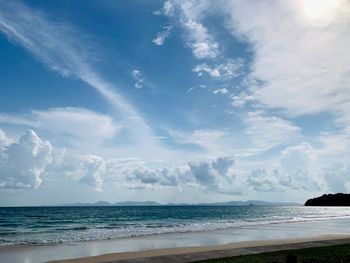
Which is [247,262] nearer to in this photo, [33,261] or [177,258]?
[177,258]

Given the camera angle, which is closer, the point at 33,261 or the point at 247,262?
the point at 247,262

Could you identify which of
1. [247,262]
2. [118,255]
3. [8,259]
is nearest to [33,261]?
[8,259]

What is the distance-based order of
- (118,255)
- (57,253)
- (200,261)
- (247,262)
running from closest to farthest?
(247,262) < (200,261) < (118,255) < (57,253)

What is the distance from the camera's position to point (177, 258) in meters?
15.6

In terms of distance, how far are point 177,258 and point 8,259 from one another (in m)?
10.9

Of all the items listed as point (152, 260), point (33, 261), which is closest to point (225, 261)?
point (152, 260)

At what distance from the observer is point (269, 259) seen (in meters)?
14.0

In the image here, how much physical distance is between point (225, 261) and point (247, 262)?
112cm

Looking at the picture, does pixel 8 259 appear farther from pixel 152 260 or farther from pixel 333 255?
pixel 333 255

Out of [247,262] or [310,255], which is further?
[310,255]

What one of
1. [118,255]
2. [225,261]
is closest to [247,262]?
[225,261]

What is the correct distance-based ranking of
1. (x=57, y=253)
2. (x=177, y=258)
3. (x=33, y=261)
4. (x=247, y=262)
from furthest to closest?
(x=57, y=253) < (x=33, y=261) < (x=177, y=258) < (x=247, y=262)

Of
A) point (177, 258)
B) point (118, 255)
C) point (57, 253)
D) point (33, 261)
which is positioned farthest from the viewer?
point (57, 253)

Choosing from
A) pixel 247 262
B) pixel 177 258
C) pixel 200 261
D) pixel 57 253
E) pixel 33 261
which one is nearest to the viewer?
pixel 247 262
